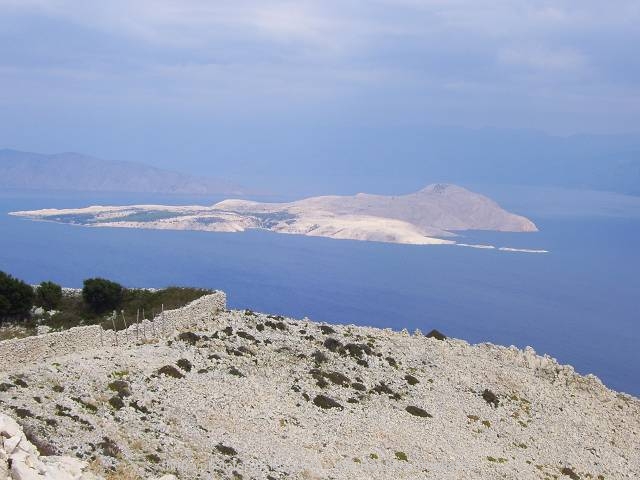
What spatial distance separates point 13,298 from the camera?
3875cm

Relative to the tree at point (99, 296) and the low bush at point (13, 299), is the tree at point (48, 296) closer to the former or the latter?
the tree at point (99, 296)

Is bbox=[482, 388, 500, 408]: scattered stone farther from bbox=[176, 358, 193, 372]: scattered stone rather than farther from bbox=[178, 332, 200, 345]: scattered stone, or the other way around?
bbox=[176, 358, 193, 372]: scattered stone

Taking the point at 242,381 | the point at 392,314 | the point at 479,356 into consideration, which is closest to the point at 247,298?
the point at 392,314

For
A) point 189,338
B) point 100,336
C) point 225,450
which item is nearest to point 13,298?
point 100,336

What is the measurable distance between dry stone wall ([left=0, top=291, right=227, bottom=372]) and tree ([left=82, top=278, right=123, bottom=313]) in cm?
527

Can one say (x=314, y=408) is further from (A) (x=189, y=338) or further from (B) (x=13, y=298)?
(B) (x=13, y=298)

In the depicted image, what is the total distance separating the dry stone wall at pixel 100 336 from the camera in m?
28.2

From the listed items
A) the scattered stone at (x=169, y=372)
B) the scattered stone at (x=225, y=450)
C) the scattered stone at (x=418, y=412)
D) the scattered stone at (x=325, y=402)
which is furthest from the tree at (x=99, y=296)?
the scattered stone at (x=225, y=450)

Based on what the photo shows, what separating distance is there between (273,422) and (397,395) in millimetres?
10341

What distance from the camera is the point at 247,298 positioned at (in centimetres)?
18275

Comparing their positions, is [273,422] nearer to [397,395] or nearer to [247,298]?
[397,395]

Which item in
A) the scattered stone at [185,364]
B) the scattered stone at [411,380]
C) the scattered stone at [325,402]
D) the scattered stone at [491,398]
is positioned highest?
the scattered stone at [185,364]

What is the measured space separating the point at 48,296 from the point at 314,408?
1836 centimetres

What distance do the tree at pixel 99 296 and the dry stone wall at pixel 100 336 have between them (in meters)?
5.27
